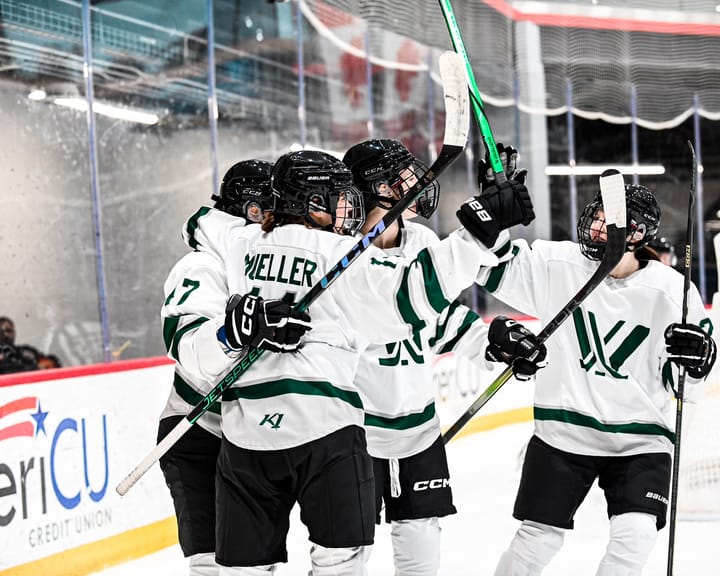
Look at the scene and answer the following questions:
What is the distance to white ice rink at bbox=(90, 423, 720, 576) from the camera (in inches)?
120

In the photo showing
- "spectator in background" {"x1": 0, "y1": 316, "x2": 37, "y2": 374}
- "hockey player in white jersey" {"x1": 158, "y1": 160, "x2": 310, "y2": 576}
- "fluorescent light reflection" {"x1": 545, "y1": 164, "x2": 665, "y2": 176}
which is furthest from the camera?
"fluorescent light reflection" {"x1": 545, "y1": 164, "x2": 665, "y2": 176}

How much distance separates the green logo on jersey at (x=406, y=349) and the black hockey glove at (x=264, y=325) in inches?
24.5

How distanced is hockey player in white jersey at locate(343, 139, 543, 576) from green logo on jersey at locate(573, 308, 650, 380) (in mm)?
375

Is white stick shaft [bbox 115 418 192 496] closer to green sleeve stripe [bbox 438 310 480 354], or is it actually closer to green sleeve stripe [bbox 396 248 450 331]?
green sleeve stripe [bbox 396 248 450 331]

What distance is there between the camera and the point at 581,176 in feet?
28.7

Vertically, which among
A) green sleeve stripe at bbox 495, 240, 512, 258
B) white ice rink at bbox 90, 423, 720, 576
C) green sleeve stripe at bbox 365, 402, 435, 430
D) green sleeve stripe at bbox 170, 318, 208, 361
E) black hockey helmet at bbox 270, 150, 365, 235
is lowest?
white ice rink at bbox 90, 423, 720, 576

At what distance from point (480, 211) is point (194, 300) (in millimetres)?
588

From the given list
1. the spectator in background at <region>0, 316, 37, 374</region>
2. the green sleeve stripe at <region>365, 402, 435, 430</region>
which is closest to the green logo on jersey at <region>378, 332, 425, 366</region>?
the green sleeve stripe at <region>365, 402, 435, 430</region>

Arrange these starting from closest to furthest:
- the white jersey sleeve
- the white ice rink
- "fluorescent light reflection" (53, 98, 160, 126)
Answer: the white jersey sleeve
the white ice rink
"fluorescent light reflection" (53, 98, 160, 126)

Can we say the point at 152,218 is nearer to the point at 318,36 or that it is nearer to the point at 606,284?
the point at 318,36

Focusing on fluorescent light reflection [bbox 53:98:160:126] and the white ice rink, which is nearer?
the white ice rink

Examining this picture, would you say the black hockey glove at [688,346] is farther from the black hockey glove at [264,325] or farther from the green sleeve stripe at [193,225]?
the green sleeve stripe at [193,225]

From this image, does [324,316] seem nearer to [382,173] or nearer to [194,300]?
[194,300]

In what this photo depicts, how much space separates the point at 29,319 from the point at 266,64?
96.2 inches
